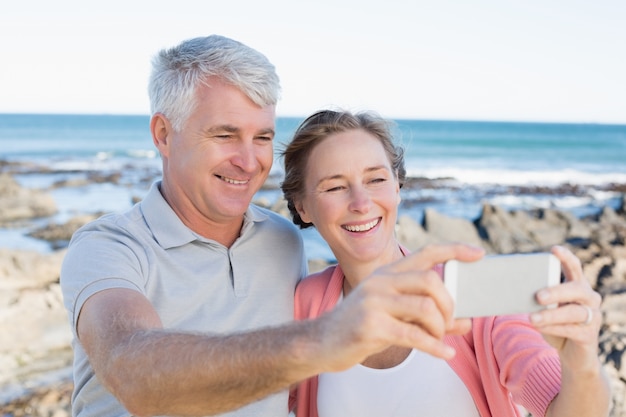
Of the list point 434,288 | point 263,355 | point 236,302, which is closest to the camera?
point 434,288

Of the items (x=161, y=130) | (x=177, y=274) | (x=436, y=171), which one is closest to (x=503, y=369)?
(x=177, y=274)

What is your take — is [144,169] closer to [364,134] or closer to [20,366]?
[20,366]

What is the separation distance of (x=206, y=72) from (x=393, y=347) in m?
1.39

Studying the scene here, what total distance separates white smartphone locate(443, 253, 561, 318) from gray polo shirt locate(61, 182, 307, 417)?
3.99 ft

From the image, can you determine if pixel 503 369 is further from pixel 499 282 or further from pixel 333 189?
pixel 333 189

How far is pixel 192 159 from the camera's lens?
3018mm

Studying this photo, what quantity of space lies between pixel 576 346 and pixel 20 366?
577cm

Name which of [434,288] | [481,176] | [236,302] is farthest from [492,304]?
[481,176]

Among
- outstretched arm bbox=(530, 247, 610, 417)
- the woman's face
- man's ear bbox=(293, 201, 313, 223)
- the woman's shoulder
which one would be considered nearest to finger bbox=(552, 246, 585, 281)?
outstretched arm bbox=(530, 247, 610, 417)

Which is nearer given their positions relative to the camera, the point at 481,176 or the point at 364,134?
the point at 364,134

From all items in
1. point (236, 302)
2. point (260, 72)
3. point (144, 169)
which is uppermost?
point (260, 72)

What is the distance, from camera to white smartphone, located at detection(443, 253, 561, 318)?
4.93 feet

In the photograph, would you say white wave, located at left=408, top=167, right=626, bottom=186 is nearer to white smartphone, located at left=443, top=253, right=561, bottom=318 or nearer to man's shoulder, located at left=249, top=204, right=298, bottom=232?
man's shoulder, located at left=249, top=204, right=298, bottom=232

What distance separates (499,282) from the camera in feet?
5.03
